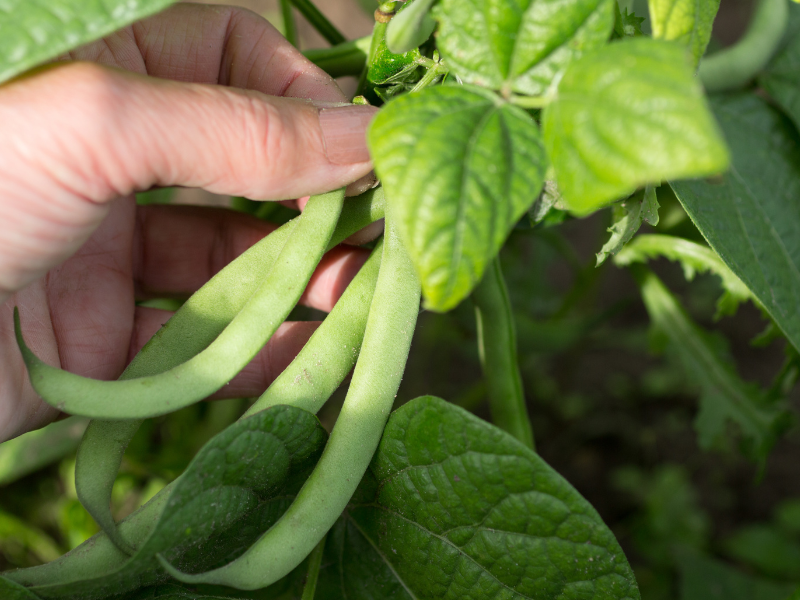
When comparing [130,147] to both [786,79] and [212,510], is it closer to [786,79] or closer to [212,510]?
[212,510]

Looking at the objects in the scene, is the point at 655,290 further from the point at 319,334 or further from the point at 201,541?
the point at 201,541

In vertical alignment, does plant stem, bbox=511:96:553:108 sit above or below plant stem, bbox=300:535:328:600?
above

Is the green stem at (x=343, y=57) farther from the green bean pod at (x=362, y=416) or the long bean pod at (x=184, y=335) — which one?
the green bean pod at (x=362, y=416)

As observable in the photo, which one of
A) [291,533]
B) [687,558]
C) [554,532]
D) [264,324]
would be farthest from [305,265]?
[687,558]

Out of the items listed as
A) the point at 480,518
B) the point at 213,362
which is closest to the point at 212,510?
the point at 213,362

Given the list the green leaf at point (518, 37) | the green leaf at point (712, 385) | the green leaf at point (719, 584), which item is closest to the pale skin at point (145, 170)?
the green leaf at point (518, 37)

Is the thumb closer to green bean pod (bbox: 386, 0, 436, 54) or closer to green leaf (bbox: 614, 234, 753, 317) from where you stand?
green bean pod (bbox: 386, 0, 436, 54)

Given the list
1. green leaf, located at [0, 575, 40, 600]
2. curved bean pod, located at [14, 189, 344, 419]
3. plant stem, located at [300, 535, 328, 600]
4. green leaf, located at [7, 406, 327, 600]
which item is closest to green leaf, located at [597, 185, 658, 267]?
curved bean pod, located at [14, 189, 344, 419]
